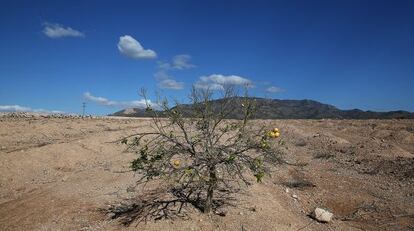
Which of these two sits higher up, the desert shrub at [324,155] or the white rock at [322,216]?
the desert shrub at [324,155]

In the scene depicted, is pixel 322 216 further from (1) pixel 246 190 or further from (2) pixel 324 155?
(2) pixel 324 155

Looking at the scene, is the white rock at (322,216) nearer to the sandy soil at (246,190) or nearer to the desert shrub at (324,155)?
the sandy soil at (246,190)

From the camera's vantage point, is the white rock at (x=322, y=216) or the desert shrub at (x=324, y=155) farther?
the desert shrub at (x=324, y=155)

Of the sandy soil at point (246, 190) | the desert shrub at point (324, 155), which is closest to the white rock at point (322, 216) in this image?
the sandy soil at point (246, 190)

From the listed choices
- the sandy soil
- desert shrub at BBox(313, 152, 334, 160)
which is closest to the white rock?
the sandy soil

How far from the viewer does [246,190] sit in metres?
12.9

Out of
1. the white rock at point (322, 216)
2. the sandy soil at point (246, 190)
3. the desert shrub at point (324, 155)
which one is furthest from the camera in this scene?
the desert shrub at point (324, 155)

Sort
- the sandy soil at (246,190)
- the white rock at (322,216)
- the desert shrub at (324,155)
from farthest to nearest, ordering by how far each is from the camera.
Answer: the desert shrub at (324,155) → the white rock at (322,216) → the sandy soil at (246,190)

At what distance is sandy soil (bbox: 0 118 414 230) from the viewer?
417 inches

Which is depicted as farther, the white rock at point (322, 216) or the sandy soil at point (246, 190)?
the white rock at point (322, 216)

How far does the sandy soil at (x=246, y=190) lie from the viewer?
10602mm

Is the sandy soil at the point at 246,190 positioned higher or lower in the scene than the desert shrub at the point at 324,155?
lower

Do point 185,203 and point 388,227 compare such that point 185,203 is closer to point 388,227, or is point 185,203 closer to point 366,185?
point 388,227

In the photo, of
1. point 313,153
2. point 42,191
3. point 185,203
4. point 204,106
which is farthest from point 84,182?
point 313,153
